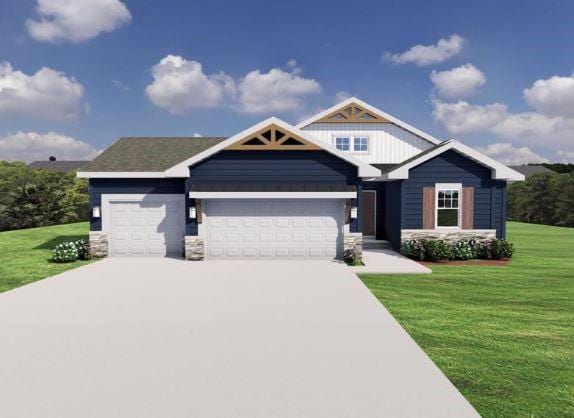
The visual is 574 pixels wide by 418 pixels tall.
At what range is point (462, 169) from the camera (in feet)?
45.3

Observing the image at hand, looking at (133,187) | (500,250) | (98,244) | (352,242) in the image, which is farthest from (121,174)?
(500,250)

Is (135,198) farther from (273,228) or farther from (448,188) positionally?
(448,188)

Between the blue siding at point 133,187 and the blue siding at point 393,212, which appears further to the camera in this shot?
the blue siding at point 393,212

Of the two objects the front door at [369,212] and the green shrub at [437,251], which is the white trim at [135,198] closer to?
the front door at [369,212]

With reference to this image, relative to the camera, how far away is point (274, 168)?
12.6 m

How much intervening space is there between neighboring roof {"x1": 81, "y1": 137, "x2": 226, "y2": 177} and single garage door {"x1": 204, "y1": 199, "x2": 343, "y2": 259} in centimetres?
340

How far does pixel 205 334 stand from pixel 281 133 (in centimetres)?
845

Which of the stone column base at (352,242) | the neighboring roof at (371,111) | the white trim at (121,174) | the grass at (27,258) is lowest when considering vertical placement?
the grass at (27,258)

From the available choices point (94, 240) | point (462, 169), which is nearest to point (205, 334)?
point (94, 240)

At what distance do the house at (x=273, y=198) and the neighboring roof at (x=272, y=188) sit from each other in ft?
0.13

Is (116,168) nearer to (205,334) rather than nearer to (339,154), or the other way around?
(339,154)

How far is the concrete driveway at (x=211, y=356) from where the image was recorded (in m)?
3.92

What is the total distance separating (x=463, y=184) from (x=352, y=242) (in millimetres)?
5584

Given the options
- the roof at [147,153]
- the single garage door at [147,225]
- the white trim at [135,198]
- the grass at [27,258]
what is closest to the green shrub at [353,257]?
the single garage door at [147,225]
